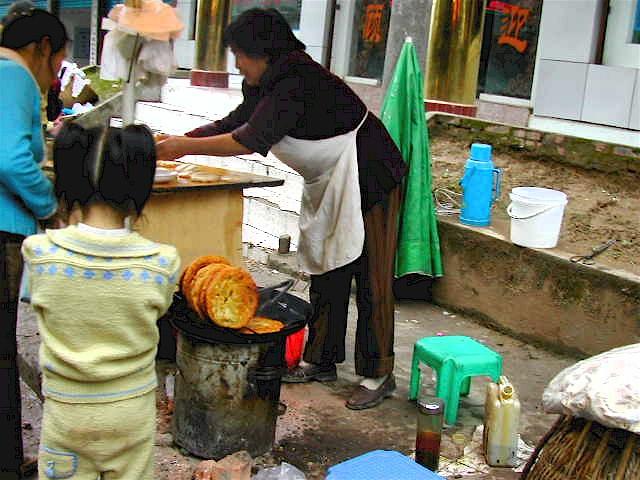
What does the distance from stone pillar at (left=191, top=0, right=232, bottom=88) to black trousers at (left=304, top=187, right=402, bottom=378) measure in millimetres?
9666

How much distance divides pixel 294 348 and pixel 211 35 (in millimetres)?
10151

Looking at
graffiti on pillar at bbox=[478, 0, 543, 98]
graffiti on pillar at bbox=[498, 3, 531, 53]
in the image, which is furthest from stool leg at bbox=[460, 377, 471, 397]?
graffiti on pillar at bbox=[498, 3, 531, 53]

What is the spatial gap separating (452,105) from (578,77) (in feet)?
5.09

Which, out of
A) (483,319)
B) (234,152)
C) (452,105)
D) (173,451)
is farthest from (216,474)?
(452,105)

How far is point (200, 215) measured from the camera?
4.63 meters

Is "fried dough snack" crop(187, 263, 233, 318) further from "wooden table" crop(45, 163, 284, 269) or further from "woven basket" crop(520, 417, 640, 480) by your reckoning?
"woven basket" crop(520, 417, 640, 480)

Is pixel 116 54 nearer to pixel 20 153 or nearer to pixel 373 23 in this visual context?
pixel 20 153

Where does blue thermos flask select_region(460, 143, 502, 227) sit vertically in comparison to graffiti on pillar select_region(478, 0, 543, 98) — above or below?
below

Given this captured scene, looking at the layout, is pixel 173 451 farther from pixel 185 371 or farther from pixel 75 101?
pixel 75 101

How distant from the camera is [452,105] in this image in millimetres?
10117

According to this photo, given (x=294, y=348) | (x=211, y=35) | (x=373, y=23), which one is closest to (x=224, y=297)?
(x=294, y=348)

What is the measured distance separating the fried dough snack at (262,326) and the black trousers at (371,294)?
0.86 m

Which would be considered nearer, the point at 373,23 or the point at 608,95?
the point at 608,95

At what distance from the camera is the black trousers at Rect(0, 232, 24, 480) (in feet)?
10.1
